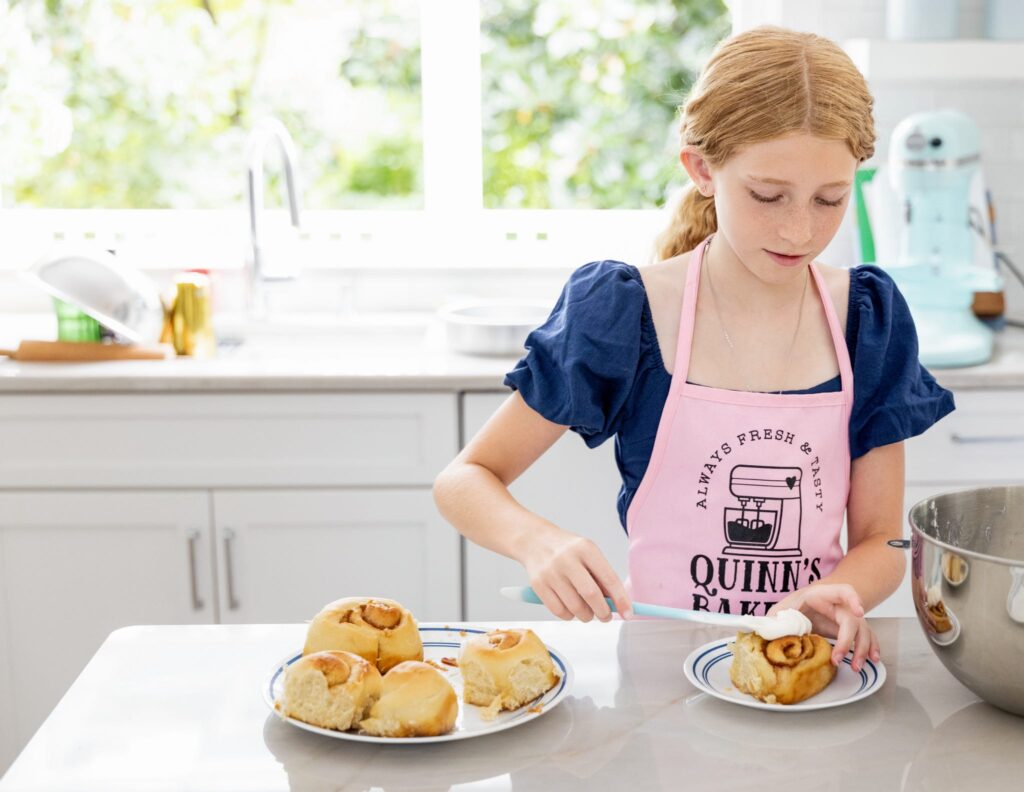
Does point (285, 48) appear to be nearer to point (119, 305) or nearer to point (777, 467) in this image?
point (119, 305)

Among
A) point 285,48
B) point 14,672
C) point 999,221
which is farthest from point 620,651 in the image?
point 285,48

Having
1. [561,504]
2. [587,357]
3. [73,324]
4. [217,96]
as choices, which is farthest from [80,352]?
[217,96]

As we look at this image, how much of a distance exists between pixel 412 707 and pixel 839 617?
1.29ft

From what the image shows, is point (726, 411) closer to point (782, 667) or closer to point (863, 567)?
point (863, 567)

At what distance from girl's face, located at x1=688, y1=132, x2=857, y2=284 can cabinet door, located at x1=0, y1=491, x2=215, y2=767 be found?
1.42 metres

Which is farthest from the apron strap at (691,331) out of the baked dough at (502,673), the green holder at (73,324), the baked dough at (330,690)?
the green holder at (73,324)

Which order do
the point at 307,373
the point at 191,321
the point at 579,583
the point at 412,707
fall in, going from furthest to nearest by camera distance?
1. the point at 191,321
2. the point at 307,373
3. the point at 579,583
4. the point at 412,707

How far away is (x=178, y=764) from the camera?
0.97 m

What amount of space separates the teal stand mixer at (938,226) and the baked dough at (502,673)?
1.60 metres

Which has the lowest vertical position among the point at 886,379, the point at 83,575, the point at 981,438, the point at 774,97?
the point at 83,575

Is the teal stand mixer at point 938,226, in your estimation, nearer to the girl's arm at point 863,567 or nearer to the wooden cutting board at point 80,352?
the girl's arm at point 863,567

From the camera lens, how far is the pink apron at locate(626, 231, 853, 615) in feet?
4.72

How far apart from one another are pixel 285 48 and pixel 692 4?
4.84ft

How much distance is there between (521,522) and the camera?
1256 mm
